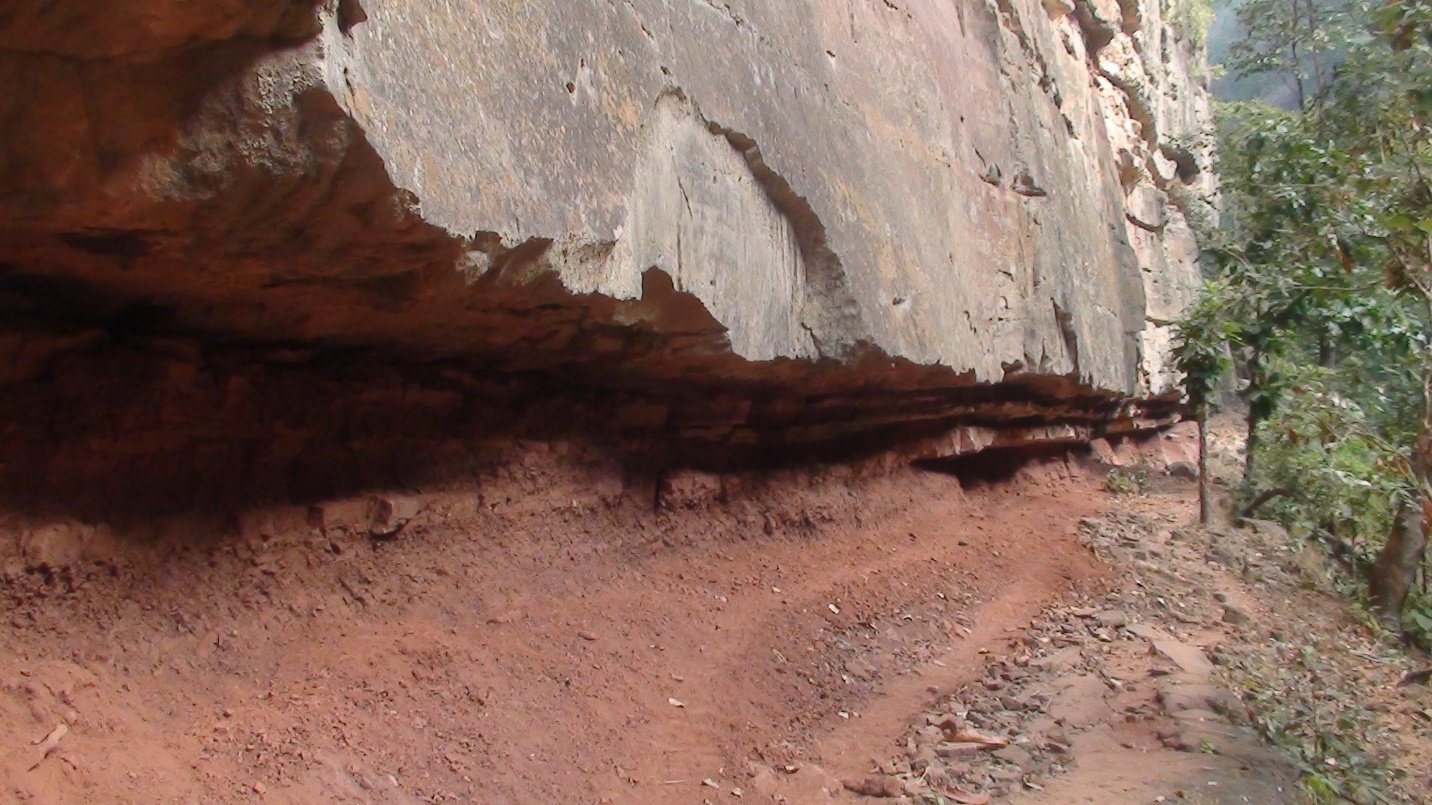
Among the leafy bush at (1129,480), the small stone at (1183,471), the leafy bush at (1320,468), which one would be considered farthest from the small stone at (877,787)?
the small stone at (1183,471)

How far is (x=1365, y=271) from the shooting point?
923 centimetres

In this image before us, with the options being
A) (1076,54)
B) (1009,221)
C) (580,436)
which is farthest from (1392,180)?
(580,436)

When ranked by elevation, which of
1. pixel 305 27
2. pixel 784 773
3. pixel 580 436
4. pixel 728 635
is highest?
pixel 305 27

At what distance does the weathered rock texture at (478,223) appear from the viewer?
2.46 meters

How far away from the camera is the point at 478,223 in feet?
10.4

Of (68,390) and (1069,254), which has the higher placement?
(1069,254)

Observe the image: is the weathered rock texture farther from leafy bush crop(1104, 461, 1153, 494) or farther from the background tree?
leafy bush crop(1104, 461, 1153, 494)

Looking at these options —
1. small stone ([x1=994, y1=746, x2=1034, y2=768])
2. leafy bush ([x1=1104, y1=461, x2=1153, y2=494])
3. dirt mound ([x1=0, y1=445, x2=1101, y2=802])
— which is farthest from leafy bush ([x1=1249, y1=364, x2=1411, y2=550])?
small stone ([x1=994, y1=746, x2=1034, y2=768])

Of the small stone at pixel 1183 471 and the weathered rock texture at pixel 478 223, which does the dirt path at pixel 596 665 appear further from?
the small stone at pixel 1183 471

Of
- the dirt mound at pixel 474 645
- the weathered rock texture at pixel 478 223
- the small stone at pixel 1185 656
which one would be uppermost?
the weathered rock texture at pixel 478 223

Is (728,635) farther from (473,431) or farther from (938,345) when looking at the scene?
(938,345)

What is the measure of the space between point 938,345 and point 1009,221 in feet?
9.16

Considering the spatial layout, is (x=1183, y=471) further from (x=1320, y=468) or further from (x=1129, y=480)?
(x=1320, y=468)

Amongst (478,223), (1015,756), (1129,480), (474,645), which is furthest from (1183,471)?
(478,223)
